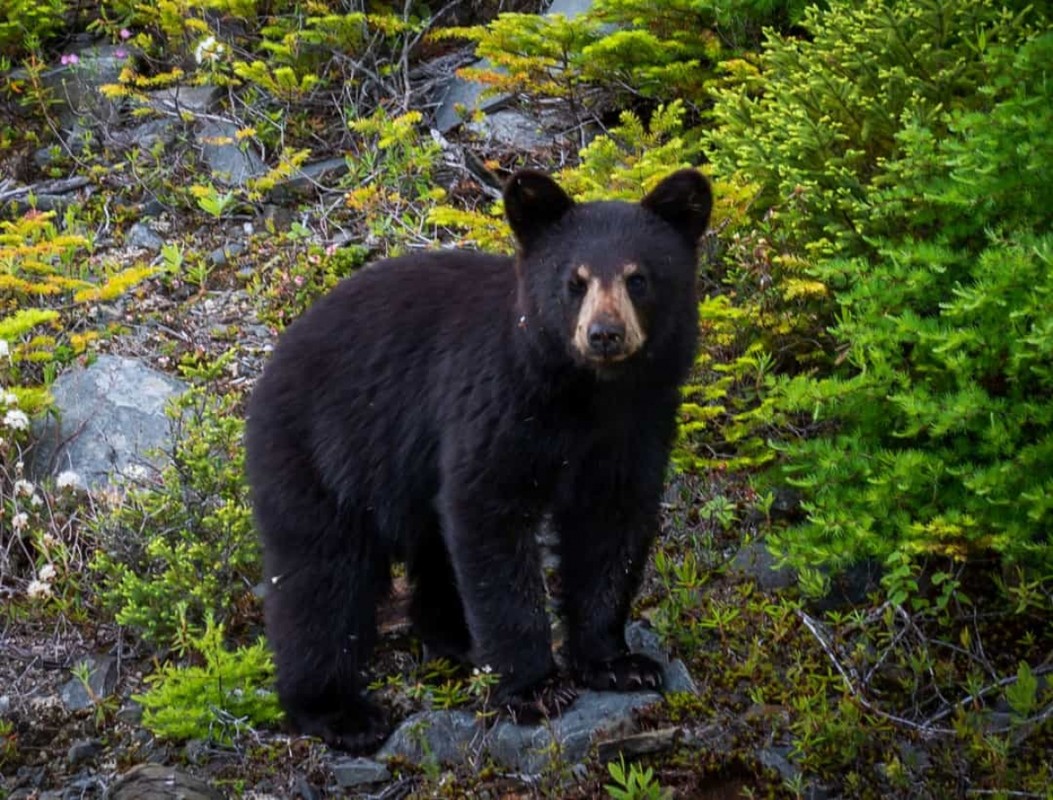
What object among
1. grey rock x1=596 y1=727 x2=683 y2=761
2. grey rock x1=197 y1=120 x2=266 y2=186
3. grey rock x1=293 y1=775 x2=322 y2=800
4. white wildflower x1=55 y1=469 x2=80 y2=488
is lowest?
grey rock x1=293 y1=775 x2=322 y2=800

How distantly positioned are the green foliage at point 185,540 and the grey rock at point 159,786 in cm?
101

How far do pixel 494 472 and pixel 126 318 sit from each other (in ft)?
14.3

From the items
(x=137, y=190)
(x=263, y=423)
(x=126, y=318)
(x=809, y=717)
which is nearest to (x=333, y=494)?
(x=263, y=423)

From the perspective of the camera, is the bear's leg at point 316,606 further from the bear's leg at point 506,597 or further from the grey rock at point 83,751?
the grey rock at point 83,751

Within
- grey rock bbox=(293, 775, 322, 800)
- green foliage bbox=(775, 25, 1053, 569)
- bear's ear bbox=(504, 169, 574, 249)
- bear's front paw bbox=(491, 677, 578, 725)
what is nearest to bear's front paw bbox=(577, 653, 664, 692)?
bear's front paw bbox=(491, 677, 578, 725)

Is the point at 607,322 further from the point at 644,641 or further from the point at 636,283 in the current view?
the point at 644,641

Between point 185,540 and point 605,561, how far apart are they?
210 centimetres

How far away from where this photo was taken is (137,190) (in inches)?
382

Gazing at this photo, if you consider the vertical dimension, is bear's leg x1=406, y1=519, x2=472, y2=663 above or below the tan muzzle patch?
below

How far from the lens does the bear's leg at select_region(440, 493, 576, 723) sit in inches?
186

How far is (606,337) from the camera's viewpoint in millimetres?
4453

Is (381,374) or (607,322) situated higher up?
(607,322)

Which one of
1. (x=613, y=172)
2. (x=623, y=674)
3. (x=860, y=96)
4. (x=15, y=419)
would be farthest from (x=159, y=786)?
(x=860, y=96)

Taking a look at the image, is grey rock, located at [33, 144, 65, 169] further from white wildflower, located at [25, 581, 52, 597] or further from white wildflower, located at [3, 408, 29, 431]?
white wildflower, located at [25, 581, 52, 597]
